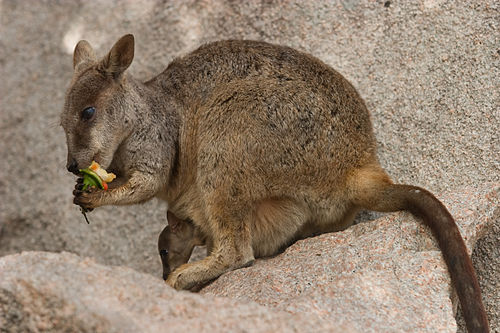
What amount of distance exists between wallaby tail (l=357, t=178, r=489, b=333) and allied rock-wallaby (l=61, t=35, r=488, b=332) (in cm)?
1

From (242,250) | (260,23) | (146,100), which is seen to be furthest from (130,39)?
(260,23)

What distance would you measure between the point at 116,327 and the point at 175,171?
2382 millimetres

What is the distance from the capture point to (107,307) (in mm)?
3178

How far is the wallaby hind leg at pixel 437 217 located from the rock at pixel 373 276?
0.08 metres

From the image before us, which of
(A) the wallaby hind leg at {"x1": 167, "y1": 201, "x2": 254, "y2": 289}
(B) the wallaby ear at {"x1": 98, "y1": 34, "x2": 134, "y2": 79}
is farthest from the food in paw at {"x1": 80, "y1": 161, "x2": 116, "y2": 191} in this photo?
(A) the wallaby hind leg at {"x1": 167, "y1": 201, "x2": 254, "y2": 289}

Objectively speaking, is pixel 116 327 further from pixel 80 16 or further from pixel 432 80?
pixel 80 16

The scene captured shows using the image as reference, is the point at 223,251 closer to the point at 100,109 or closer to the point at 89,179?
the point at 89,179

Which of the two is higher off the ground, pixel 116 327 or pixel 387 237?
pixel 116 327

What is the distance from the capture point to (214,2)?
7.11 meters

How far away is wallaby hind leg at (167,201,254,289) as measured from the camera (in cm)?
483

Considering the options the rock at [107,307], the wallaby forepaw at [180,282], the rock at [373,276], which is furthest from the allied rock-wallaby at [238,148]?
the rock at [107,307]

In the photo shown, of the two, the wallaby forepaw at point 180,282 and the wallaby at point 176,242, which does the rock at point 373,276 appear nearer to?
the wallaby forepaw at point 180,282

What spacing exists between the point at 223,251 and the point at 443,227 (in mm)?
1573

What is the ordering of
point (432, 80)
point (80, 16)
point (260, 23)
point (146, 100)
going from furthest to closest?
point (80, 16) < point (260, 23) < point (432, 80) < point (146, 100)
